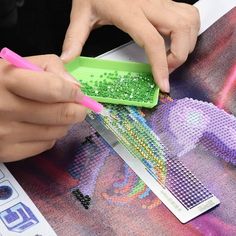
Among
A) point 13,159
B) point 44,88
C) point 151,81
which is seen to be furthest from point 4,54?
point 151,81

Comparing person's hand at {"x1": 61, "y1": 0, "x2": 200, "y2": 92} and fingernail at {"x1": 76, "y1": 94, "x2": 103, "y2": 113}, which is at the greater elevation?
fingernail at {"x1": 76, "y1": 94, "x2": 103, "y2": 113}

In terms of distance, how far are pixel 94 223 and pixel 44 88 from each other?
19cm

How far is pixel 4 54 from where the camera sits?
0.52 meters

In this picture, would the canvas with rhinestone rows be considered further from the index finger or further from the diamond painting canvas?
the index finger

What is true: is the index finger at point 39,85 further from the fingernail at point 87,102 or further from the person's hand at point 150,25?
the person's hand at point 150,25

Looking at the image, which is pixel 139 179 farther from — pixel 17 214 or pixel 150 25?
pixel 150 25

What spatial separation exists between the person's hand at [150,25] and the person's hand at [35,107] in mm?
165

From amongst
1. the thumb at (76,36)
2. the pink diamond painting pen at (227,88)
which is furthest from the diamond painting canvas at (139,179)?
the thumb at (76,36)

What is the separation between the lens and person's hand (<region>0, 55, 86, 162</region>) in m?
0.52

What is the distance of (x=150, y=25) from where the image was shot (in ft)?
2.48

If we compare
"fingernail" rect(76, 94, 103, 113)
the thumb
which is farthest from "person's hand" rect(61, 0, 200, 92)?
"fingernail" rect(76, 94, 103, 113)

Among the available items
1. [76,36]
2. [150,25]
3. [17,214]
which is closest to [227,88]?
[150,25]

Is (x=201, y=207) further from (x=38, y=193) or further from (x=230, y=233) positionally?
(x=38, y=193)

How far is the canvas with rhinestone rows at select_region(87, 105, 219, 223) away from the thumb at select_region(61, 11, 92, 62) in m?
0.11
